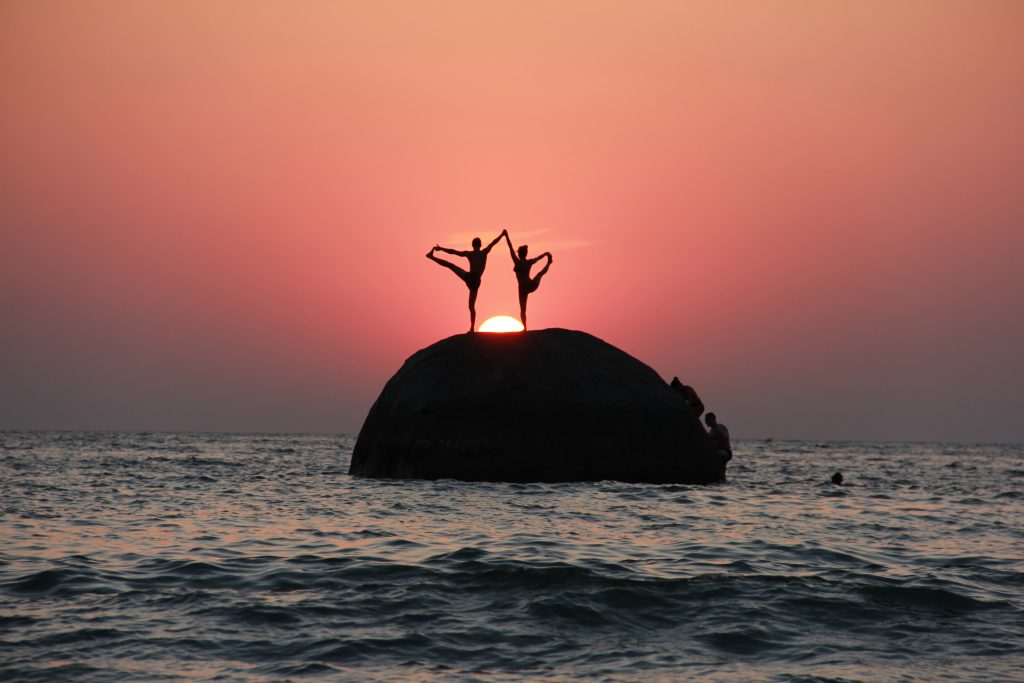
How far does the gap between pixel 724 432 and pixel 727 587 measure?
48.0ft

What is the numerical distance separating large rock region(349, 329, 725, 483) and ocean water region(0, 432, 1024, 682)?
2752 mm

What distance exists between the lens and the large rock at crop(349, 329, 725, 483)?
1873 cm

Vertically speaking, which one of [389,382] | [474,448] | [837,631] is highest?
[389,382]

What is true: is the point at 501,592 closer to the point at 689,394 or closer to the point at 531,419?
the point at 531,419

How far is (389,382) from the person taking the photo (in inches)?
859

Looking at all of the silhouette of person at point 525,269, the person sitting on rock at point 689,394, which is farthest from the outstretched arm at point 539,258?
the person sitting on rock at point 689,394

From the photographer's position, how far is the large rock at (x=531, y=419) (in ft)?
61.5

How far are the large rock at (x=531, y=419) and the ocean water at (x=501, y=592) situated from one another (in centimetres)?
275

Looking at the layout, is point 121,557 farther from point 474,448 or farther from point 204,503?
point 474,448

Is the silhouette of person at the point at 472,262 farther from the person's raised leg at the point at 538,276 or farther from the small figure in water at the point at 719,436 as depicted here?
the small figure in water at the point at 719,436

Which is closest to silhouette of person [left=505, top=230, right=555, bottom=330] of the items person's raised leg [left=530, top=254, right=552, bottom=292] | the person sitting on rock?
person's raised leg [left=530, top=254, right=552, bottom=292]

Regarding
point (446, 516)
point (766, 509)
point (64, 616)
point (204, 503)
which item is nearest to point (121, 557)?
point (64, 616)

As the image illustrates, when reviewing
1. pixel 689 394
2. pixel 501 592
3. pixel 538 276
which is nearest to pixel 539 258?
pixel 538 276

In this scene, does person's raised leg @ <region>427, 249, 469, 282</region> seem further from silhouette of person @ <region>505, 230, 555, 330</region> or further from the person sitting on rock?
the person sitting on rock
